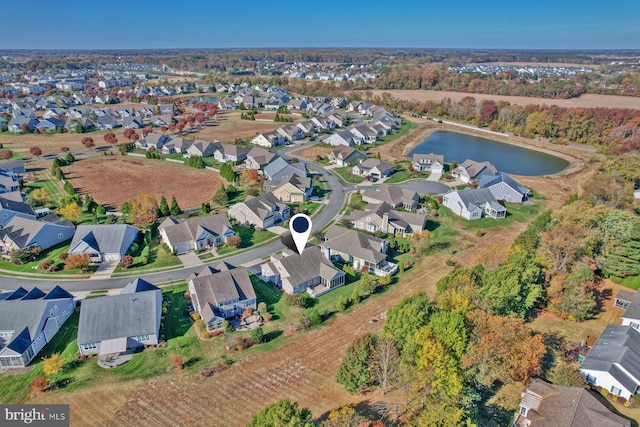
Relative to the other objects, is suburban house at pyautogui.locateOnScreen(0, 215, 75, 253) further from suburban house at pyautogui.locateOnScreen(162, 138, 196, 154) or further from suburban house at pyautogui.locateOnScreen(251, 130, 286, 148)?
suburban house at pyautogui.locateOnScreen(251, 130, 286, 148)

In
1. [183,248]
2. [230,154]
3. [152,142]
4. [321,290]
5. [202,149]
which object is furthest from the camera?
[152,142]

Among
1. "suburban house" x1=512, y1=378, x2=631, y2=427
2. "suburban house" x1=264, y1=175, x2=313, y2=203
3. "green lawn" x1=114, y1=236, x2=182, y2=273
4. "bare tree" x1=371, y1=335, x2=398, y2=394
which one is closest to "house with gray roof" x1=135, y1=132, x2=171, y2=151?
"suburban house" x1=264, y1=175, x2=313, y2=203

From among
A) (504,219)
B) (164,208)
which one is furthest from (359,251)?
(164,208)

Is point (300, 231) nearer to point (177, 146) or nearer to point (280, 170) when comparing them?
point (280, 170)

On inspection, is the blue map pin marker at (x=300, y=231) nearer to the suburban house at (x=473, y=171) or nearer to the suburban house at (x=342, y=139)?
the suburban house at (x=473, y=171)

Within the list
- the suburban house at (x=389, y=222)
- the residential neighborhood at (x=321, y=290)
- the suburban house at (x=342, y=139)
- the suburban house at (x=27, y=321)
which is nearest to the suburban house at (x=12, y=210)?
the residential neighborhood at (x=321, y=290)

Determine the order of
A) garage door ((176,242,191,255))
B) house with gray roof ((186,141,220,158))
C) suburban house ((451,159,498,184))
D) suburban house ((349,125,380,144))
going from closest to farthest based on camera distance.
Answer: garage door ((176,242,191,255))
suburban house ((451,159,498,184))
house with gray roof ((186,141,220,158))
suburban house ((349,125,380,144))

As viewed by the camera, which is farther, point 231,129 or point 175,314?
point 231,129
